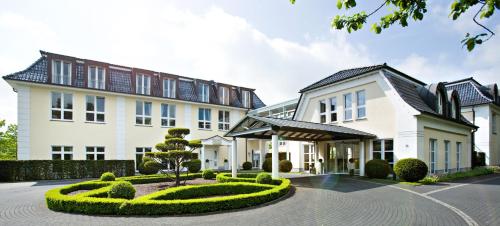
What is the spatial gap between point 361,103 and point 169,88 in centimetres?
1797

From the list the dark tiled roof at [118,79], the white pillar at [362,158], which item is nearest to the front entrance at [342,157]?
the white pillar at [362,158]

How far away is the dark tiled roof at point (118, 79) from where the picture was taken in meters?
20.5

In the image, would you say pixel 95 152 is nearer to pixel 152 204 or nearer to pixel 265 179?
pixel 265 179

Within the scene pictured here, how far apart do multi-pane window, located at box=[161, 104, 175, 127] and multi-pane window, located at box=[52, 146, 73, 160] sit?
25.4ft

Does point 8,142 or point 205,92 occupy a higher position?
point 205,92

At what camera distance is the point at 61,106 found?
21281 millimetres

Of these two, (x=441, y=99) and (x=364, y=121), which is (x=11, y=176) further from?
(x=441, y=99)

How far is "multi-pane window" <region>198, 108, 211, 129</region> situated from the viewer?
93.9 feet

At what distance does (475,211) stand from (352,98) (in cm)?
1233

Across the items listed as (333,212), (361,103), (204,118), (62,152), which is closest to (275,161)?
(333,212)

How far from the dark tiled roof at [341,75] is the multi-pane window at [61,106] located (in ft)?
63.0

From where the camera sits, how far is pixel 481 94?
24.8 meters

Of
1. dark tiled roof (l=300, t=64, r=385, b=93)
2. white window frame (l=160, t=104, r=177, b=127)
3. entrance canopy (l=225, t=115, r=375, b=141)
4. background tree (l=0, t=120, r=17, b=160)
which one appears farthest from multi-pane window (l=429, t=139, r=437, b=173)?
background tree (l=0, t=120, r=17, b=160)

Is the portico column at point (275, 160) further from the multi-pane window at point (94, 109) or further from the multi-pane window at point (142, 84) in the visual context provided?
the multi-pane window at point (94, 109)
